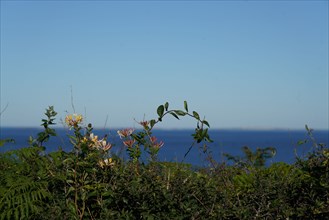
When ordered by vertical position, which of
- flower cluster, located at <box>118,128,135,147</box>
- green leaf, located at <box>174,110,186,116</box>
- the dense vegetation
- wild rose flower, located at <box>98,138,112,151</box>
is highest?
green leaf, located at <box>174,110,186,116</box>

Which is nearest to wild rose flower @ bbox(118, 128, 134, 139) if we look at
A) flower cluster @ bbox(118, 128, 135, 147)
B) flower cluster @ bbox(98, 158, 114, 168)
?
flower cluster @ bbox(118, 128, 135, 147)

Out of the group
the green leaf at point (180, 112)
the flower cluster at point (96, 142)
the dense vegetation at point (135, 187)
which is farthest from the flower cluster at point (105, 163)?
the green leaf at point (180, 112)

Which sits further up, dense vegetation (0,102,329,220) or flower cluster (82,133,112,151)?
flower cluster (82,133,112,151)

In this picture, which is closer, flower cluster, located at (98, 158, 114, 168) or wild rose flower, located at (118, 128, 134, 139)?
flower cluster, located at (98, 158, 114, 168)

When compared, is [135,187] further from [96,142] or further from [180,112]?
[180,112]

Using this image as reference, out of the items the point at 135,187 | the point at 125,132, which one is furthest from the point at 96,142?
the point at 135,187

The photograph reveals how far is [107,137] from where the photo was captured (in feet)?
15.8

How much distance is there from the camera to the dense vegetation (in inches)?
163

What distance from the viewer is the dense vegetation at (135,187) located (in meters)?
4.15

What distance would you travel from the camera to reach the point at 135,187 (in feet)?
13.9

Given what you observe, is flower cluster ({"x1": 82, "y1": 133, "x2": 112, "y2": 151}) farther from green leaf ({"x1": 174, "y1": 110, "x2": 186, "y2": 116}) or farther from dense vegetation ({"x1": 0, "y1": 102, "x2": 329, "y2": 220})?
green leaf ({"x1": 174, "y1": 110, "x2": 186, "y2": 116})

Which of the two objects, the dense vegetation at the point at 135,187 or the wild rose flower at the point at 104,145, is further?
the wild rose flower at the point at 104,145

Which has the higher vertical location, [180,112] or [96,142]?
[180,112]

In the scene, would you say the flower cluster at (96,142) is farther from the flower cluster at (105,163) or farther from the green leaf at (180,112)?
the green leaf at (180,112)
